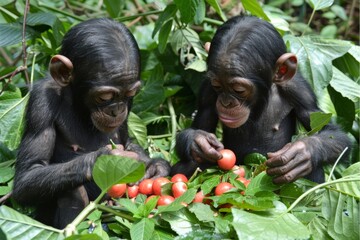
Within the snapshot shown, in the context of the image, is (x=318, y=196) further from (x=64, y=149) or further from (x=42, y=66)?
(x=42, y=66)

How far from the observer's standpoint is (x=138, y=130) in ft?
21.0

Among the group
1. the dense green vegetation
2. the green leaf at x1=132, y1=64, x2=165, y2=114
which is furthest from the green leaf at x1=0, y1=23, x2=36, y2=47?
the green leaf at x1=132, y1=64, x2=165, y2=114

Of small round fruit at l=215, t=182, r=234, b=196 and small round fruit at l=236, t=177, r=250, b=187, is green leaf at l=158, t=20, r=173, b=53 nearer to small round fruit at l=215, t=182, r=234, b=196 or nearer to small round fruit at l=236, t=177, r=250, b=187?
small round fruit at l=236, t=177, r=250, b=187

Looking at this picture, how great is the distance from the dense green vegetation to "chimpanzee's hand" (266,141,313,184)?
0.10 m

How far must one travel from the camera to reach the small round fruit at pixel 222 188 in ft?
15.5

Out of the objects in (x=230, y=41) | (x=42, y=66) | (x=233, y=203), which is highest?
(x=230, y=41)

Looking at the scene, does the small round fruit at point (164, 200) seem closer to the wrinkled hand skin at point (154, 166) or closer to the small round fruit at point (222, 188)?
the small round fruit at point (222, 188)

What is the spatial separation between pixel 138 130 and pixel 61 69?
1469mm

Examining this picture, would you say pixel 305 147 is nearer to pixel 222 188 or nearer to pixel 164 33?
pixel 222 188

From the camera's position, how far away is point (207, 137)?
5199 mm

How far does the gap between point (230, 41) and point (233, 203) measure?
4.37 ft

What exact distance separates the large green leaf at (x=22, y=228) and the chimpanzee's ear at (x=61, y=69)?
56.4 inches

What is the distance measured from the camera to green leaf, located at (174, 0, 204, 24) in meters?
5.82

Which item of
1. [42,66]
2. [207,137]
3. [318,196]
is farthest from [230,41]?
[42,66]
